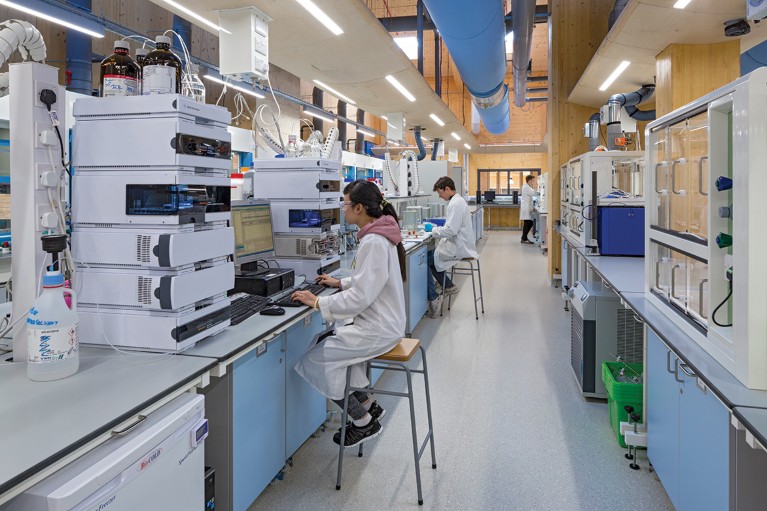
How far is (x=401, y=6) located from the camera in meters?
9.70

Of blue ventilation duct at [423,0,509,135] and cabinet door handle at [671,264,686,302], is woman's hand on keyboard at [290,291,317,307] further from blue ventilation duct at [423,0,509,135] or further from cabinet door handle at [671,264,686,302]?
blue ventilation duct at [423,0,509,135]

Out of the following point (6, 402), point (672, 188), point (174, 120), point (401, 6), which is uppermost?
point (401, 6)

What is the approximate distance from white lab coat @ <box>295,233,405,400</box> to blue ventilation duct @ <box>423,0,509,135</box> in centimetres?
211

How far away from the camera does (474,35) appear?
4.26m

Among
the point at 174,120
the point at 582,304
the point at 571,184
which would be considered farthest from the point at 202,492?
the point at 571,184

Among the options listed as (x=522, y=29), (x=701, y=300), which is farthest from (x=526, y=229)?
(x=701, y=300)

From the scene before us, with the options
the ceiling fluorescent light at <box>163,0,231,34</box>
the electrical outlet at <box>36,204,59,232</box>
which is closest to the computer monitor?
the electrical outlet at <box>36,204,59,232</box>

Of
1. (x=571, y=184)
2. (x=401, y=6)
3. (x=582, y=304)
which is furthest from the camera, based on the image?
(x=401, y=6)

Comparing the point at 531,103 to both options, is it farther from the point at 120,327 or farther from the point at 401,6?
the point at 120,327

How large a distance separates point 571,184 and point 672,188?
12.0 feet

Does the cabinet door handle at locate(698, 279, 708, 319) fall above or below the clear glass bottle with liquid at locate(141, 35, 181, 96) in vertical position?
below

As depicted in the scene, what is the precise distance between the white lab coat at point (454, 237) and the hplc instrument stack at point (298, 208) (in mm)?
2601

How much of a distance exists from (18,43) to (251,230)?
4.34 feet

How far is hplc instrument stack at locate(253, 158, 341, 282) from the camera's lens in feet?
9.81
